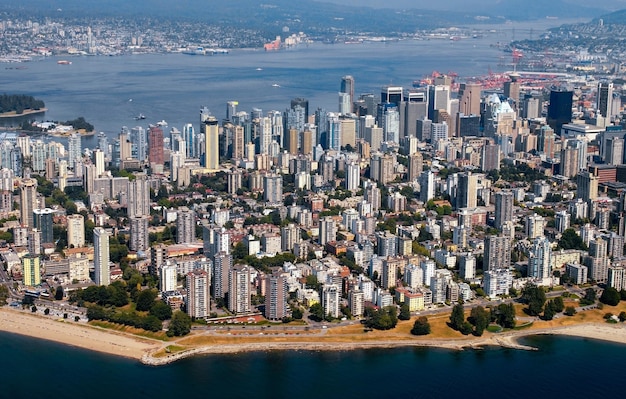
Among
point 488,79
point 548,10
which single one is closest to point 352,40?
point 488,79

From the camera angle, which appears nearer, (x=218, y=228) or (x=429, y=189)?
(x=218, y=228)

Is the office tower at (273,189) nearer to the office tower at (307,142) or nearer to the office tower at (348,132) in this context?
the office tower at (307,142)

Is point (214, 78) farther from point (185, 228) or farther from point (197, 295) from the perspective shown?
point (197, 295)

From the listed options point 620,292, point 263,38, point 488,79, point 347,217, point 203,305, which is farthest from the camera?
point 263,38

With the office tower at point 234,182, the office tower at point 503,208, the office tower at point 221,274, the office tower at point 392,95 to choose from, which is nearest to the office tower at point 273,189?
the office tower at point 234,182

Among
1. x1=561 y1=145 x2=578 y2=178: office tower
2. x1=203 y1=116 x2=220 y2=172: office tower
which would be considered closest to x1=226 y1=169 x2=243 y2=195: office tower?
x1=203 y1=116 x2=220 y2=172: office tower

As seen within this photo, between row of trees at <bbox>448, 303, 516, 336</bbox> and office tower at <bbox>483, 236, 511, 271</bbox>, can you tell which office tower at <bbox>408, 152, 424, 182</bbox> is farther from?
row of trees at <bbox>448, 303, 516, 336</bbox>

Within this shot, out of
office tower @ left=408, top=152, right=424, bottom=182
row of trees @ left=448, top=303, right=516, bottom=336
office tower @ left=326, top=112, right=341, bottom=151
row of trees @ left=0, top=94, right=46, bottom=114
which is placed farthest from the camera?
row of trees @ left=0, top=94, right=46, bottom=114

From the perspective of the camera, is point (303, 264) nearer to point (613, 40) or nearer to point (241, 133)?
point (241, 133)
